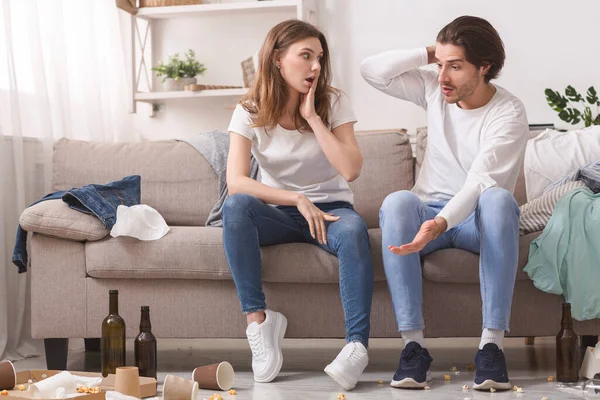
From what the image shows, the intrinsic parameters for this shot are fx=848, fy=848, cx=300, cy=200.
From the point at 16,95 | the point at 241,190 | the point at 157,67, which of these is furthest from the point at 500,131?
the point at 157,67

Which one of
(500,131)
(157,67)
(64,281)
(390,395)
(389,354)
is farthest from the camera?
(157,67)

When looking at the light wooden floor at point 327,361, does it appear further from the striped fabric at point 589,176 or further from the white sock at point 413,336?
the striped fabric at point 589,176

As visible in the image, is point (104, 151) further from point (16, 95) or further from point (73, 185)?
point (16, 95)

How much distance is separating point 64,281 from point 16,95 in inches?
35.5

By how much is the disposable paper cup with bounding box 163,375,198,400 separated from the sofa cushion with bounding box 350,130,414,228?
54.2 inches

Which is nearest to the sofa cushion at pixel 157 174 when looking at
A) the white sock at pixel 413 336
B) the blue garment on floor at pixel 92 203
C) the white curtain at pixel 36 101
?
the white curtain at pixel 36 101

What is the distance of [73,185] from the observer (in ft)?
10.7

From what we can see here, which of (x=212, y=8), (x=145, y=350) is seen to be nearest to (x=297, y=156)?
(x=145, y=350)

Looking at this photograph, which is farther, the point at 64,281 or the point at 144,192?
the point at 144,192

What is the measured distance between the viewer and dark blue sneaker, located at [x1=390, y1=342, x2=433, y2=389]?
233 centimetres

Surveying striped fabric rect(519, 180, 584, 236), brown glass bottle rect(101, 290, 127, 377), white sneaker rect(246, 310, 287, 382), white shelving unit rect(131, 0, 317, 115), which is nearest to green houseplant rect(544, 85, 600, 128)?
striped fabric rect(519, 180, 584, 236)

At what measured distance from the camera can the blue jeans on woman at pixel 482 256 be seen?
232 cm

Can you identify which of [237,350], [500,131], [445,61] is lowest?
[237,350]

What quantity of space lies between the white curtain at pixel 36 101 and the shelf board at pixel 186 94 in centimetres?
19
